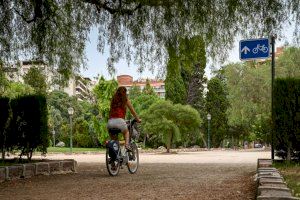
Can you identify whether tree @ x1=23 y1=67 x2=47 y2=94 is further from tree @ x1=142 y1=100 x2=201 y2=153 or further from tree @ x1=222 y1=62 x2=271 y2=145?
tree @ x1=222 y1=62 x2=271 y2=145

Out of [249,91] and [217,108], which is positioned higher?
[249,91]

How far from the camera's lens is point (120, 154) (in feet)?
31.8

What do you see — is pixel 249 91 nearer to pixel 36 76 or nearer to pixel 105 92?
pixel 105 92

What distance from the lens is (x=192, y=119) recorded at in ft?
118

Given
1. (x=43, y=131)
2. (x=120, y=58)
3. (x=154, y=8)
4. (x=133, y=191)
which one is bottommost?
(x=133, y=191)

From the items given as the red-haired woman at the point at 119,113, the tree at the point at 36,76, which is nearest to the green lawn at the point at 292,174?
the red-haired woman at the point at 119,113

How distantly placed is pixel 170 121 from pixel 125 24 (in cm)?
2398

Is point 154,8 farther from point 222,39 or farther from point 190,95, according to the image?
point 190,95

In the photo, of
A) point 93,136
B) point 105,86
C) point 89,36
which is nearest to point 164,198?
point 89,36

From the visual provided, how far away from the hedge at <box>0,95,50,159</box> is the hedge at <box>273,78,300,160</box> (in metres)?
4.91

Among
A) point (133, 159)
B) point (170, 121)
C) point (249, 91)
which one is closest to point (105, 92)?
point (249, 91)

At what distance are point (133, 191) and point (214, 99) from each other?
2391 inches

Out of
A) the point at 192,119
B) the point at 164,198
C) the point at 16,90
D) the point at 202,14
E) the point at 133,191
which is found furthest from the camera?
the point at 16,90

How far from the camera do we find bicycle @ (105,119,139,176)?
9.41 m
